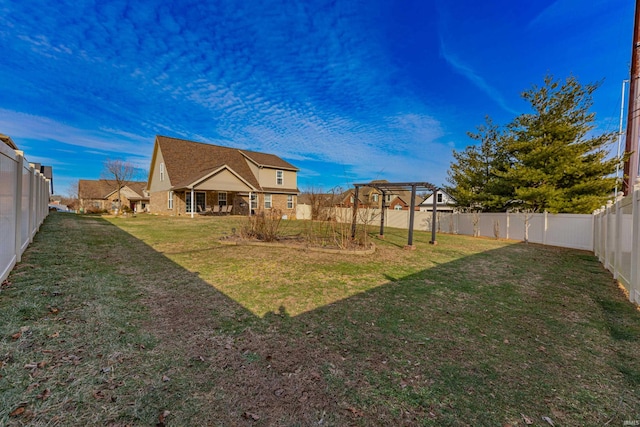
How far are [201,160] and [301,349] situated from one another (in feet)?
81.6

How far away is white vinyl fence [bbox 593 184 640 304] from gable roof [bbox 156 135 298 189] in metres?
20.7

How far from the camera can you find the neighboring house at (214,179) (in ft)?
69.3

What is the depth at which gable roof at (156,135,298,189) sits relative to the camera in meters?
21.9

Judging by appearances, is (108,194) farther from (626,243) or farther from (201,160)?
(626,243)

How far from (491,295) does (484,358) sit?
2.50 meters

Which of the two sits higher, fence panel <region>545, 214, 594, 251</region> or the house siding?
the house siding

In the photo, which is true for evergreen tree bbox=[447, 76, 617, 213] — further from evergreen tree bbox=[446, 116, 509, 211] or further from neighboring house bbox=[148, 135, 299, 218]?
neighboring house bbox=[148, 135, 299, 218]

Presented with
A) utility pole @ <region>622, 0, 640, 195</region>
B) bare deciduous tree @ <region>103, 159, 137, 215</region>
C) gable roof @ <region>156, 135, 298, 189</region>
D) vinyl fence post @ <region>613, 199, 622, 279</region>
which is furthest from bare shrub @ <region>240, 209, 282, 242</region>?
bare deciduous tree @ <region>103, 159, 137, 215</region>

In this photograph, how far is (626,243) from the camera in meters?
5.35

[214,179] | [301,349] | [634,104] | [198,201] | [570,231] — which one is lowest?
[301,349]

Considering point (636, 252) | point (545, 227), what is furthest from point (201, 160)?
point (636, 252)

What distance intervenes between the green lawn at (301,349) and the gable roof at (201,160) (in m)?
17.1

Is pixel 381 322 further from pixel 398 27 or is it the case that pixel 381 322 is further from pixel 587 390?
pixel 398 27

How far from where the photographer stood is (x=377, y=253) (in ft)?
27.8
